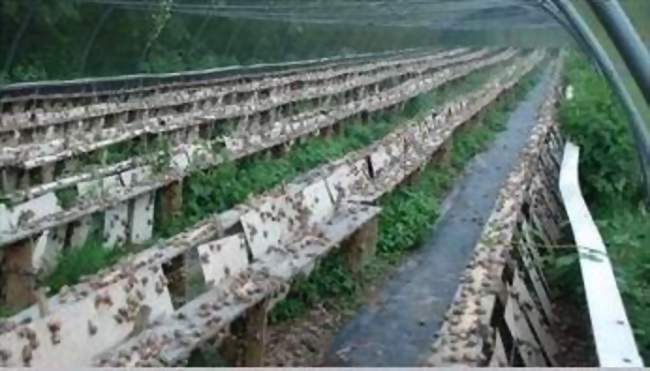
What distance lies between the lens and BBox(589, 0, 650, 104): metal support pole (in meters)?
2.71

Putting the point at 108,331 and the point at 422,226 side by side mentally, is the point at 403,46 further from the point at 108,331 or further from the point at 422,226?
the point at 108,331

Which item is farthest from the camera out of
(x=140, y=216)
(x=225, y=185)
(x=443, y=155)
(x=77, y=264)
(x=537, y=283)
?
(x=443, y=155)

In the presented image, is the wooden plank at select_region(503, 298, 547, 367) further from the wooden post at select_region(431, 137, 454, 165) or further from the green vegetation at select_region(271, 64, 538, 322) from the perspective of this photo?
the wooden post at select_region(431, 137, 454, 165)

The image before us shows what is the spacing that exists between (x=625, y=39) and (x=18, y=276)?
429cm

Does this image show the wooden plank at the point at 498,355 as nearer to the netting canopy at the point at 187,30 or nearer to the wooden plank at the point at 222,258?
the wooden plank at the point at 222,258

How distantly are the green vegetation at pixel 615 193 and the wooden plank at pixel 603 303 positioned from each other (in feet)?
1.19

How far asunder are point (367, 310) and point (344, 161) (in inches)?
106

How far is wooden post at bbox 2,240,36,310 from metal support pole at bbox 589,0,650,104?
4.21 metres

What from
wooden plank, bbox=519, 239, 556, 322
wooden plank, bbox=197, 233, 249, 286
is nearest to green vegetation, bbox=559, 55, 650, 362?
wooden plank, bbox=519, 239, 556, 322

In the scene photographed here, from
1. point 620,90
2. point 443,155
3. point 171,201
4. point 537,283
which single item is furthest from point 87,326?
point 443,155

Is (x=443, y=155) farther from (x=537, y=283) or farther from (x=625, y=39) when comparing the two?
(x=625, y=39)

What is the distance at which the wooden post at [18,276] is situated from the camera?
605 cm

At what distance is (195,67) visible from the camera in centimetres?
2870

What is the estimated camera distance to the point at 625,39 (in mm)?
2729
